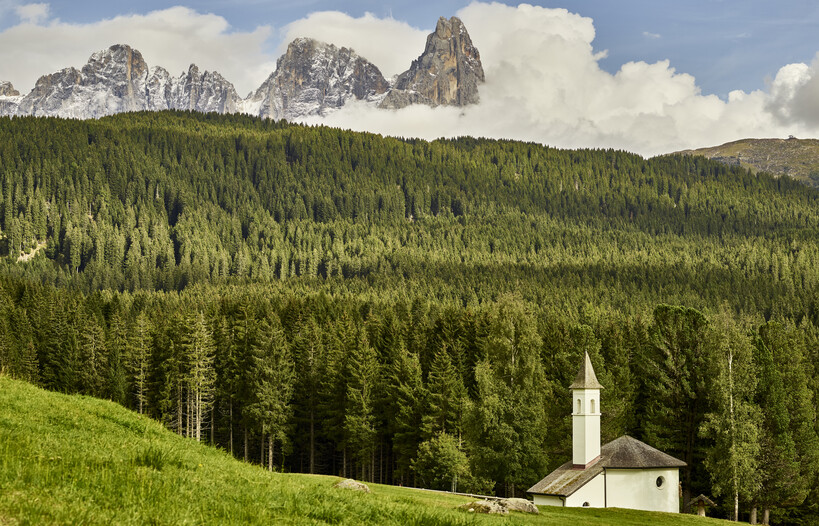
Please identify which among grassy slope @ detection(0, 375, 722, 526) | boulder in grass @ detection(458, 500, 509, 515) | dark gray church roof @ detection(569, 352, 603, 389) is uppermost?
grassy slope @ detection(0, 375, 722, 526)

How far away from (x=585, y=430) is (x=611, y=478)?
3.45 meters

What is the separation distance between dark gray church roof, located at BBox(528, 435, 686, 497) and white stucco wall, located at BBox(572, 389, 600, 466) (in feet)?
2.19

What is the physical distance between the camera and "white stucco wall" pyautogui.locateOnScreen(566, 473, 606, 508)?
54.4 meters

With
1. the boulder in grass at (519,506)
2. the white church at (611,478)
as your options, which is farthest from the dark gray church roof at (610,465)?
the boulder in grass at (519,506)

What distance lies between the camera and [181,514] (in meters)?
14.1

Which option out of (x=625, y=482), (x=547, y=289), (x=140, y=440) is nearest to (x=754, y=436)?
(x=625, y=482)

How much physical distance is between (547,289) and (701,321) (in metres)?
121

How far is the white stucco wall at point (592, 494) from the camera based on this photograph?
54.4 metres

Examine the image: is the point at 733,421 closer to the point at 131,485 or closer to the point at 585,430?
the point at 585,430

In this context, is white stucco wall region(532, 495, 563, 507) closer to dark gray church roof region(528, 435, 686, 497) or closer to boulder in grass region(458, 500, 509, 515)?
dark gray church roof region(528, 435, 686, 497)

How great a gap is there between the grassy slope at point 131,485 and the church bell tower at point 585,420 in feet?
123

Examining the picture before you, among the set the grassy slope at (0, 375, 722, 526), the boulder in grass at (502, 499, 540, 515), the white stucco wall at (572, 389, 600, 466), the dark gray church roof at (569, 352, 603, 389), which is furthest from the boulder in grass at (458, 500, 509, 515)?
the dark gray church roof at (569, 352, 603, 389)

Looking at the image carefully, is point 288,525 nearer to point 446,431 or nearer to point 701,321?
point 446,431

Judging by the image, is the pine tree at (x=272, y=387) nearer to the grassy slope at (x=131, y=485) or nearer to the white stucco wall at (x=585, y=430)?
the white stucco wall at (x=585, y=430)
